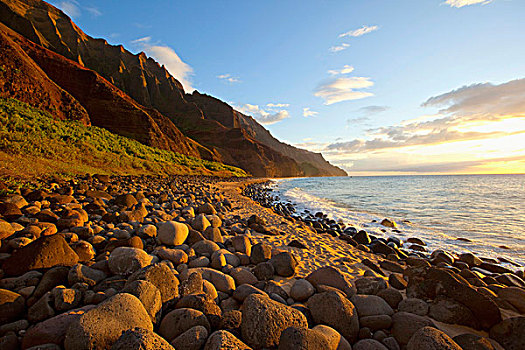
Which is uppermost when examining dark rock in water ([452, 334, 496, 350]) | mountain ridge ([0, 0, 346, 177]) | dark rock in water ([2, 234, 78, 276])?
mountain ridge ([0, 0, 346, 177])

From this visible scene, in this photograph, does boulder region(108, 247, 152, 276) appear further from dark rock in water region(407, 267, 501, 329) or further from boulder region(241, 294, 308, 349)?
dark rock in water region(407, 267, 501, 329)

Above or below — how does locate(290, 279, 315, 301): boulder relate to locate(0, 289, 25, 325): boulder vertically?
below

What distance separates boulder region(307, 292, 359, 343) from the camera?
8.12 ft

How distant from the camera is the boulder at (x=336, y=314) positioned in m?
2.47

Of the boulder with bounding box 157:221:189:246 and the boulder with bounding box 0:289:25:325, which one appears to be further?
the boulder with bounding box 157:221:189:246

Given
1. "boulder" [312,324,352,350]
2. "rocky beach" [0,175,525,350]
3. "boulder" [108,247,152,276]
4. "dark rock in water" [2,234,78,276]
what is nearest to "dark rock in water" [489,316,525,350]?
"rocky beach" [0,175,525,350]

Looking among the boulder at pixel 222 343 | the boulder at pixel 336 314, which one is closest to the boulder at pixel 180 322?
the boulder at pixel 222 343

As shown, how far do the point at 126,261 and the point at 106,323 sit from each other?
139cm

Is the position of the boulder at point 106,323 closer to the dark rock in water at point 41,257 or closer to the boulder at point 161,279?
the boulder at point 161,279

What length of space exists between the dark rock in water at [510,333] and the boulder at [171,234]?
4.86 m

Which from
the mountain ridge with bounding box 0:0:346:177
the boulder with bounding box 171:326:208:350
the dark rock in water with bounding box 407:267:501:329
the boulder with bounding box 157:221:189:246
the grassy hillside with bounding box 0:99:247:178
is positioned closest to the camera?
the boulder with bounding box 171:326:208:350

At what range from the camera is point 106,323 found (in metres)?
1.80

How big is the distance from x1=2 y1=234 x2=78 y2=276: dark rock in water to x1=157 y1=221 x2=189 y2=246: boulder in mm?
1449

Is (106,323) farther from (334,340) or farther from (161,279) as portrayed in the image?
(334,340)
